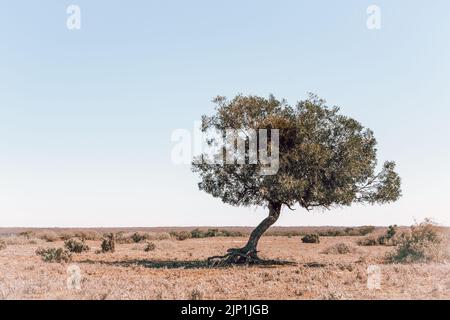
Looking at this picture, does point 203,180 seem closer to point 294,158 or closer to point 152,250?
point 294,158

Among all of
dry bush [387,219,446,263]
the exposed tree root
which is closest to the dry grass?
the exposed tree root

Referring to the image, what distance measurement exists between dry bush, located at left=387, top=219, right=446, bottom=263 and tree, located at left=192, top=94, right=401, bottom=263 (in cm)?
476

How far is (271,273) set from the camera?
949 inches

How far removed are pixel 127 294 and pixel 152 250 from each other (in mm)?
30818

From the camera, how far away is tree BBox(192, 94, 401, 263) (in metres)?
26.9

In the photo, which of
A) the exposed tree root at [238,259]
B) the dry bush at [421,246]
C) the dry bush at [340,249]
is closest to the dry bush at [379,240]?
the dry bush at [340,249]

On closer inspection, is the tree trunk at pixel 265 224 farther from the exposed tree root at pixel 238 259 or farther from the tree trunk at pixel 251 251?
the exposed tree root at pixel 238 259

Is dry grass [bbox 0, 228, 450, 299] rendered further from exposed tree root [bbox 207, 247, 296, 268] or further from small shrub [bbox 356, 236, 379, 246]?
small shrub [bbox 356, 236, 379, 246]

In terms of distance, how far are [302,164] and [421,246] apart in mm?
10874

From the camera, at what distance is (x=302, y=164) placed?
27.0 metres

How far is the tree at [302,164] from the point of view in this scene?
88.4 feet

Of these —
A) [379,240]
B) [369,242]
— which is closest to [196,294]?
[369,242]

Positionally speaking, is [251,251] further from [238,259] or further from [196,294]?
[196,294]
